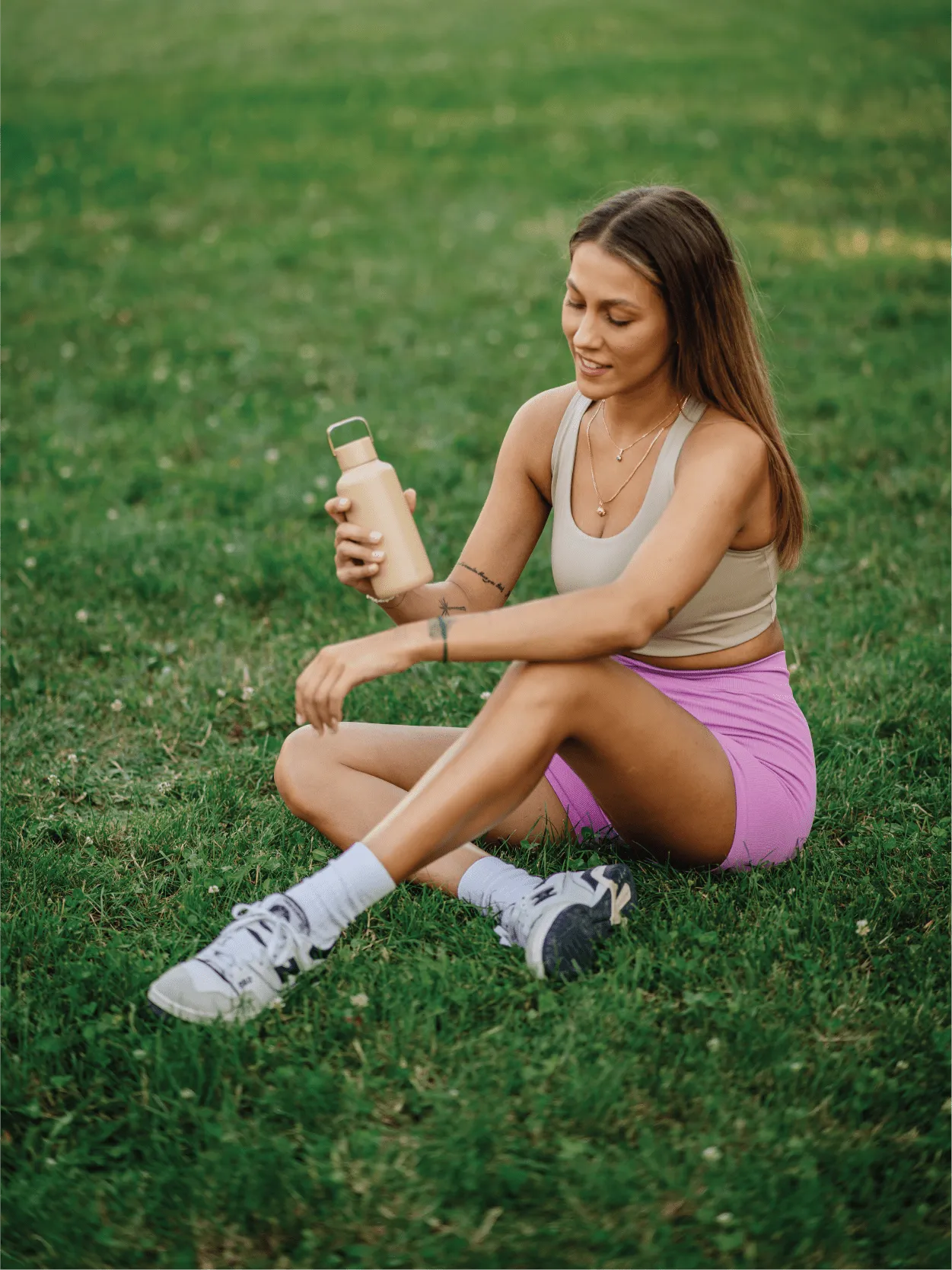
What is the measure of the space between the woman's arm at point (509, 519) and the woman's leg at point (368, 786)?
32 centimetres

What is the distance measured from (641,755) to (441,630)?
0.52m

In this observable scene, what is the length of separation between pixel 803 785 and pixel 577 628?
86cm

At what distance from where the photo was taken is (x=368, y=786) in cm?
323

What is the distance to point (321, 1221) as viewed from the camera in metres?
2.27

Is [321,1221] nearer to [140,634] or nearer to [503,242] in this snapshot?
[140,634]

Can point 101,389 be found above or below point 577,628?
above

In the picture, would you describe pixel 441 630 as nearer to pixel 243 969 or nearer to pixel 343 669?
pixel 343 669

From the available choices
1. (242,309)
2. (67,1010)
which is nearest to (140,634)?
(67,1010)

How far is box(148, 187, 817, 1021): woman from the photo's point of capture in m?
2.69

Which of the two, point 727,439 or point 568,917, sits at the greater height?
point 727,439

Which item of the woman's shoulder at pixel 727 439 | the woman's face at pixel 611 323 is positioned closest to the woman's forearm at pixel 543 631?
the woman's shoulder at pixel 727 439

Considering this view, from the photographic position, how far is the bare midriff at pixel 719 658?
3.16 metres

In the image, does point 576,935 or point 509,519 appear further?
point 509,519

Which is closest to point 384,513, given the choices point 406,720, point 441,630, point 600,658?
point 441,630
